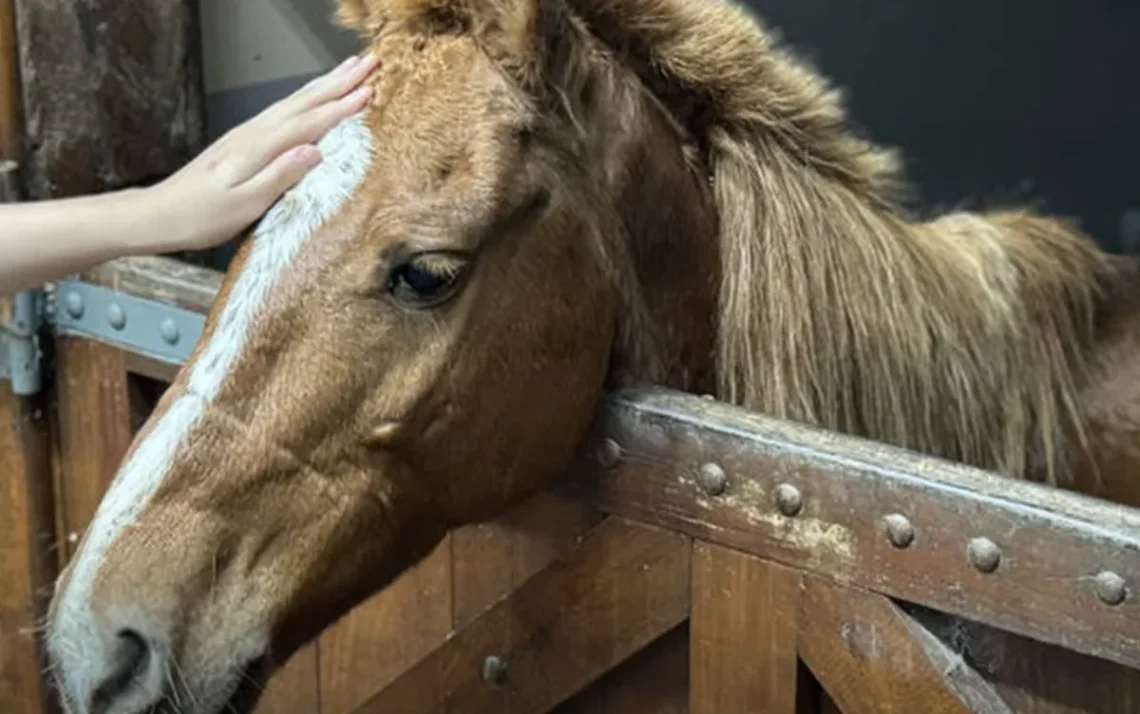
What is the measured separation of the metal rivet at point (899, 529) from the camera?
3.59 ft

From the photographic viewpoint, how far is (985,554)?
1060mm

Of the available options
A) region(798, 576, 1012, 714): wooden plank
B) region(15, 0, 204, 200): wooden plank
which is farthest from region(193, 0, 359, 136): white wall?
region(798, 576, 1012, 714): wooden plank

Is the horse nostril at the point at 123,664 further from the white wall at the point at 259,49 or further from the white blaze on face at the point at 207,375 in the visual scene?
the white wall at the point at 259,49

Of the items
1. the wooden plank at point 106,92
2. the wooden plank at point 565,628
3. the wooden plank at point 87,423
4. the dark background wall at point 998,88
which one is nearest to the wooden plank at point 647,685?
the wooden plank at point 565,628

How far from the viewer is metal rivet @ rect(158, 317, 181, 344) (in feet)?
4.95

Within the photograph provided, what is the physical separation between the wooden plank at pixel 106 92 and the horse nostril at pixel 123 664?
2.13 ft

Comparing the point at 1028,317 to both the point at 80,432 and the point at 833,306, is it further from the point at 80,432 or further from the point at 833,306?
the point at 80,432

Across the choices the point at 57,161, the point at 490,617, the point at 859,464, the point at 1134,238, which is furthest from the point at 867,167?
the point at 1134,238

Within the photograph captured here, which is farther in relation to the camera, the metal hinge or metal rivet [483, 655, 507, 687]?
the metal hinge

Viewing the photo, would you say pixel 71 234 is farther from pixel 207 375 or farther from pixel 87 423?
pixel 87 423

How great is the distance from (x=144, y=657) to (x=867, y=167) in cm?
63

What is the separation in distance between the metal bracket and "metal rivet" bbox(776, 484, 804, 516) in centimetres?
77

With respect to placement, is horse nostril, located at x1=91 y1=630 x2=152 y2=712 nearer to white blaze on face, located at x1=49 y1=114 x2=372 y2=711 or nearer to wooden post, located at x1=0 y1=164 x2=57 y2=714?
white blaze on face, located at x1=49 y1=114 x2=372 y2=711

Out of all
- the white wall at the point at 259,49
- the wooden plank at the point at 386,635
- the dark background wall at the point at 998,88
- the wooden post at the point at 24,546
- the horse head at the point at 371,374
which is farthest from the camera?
the dark background wall at the point at 998,88
